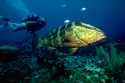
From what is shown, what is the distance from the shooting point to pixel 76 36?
4.07 m

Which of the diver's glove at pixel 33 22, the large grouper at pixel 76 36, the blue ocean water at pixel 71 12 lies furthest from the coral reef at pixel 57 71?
the blue ocean water at pixel 71 12

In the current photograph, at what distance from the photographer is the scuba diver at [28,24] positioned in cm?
681

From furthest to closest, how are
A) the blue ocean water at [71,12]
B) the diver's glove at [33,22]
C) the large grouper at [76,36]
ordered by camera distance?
the blue ocean water at [71,12], the diver's glove at [33,22], the large grouper at [76,36]

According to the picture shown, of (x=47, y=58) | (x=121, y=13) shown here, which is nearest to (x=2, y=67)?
(x=47, y=58)

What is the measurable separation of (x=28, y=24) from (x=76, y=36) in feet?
9.86

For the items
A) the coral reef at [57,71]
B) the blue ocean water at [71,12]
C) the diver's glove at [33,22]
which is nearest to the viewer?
the coral reef at [57,71]

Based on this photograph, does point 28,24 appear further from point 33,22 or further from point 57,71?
point 57,71

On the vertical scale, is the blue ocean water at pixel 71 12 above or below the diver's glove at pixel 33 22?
above

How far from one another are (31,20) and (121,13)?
305 ft

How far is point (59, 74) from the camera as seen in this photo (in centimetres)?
594

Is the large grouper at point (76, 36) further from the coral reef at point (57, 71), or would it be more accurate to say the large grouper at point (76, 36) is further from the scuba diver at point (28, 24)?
the scuba diver at point (28, 24)

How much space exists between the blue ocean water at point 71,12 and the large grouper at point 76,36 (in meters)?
18.6

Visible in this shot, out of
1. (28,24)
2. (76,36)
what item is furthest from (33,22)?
(76,36)

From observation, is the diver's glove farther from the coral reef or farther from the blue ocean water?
the blue ocean water
